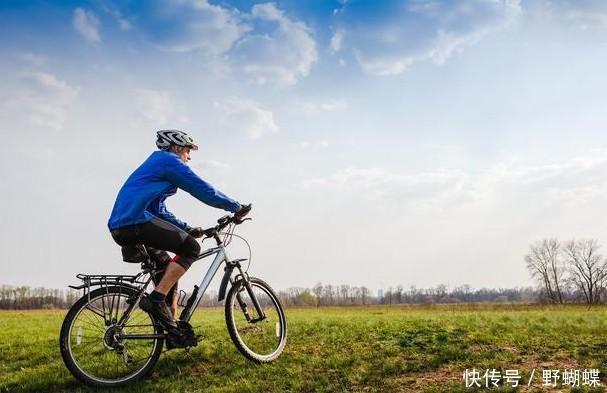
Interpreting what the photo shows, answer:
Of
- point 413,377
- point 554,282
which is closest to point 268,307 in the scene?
point 413,377

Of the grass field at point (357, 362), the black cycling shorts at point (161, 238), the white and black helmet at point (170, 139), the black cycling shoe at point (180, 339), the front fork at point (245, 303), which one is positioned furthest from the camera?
the front fork at point (245, 303)

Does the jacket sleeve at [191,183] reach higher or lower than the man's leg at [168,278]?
higher

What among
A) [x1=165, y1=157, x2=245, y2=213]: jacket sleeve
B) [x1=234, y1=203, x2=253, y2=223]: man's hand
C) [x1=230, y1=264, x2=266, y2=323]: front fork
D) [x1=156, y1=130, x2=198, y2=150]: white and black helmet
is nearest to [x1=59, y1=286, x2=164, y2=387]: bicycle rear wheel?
[x1=230, y1=264, x2=266, y2=323]: front fork

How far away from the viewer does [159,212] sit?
6594mm

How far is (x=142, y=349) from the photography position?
6434 millimetres

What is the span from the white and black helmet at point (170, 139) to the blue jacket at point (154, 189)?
0.28 m

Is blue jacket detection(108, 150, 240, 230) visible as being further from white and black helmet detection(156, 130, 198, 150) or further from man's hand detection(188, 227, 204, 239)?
man's hand detection(188, 227, 204, 239)

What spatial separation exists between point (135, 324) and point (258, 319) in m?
1.66

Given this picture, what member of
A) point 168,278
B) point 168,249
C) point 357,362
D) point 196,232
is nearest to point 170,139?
point 196,232

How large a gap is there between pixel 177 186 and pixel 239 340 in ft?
6.96

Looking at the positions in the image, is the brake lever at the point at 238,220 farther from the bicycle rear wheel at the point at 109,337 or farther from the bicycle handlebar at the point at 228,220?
the bicycle rear wheel at the point at 109,337

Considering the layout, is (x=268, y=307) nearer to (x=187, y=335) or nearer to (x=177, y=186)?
(x=187, y=335)

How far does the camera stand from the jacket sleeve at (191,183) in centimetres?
623

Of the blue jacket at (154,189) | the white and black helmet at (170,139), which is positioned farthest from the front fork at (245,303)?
the white and black helmet at (170,139)
